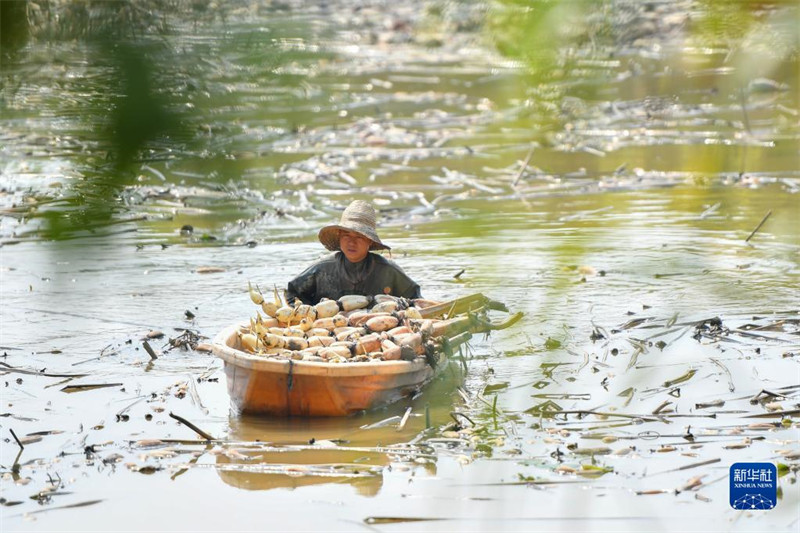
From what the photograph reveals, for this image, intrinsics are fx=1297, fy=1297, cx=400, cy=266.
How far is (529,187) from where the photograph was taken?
12.1 m

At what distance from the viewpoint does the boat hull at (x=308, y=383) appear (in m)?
6.02

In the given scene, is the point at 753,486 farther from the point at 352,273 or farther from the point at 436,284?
the point at 436,284

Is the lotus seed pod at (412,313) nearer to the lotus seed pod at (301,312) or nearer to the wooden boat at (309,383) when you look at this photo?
the wooden boat at (309,383)

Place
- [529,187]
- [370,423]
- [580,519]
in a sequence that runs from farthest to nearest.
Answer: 1. [529,187]
2. [370,423]
3. [580,519]

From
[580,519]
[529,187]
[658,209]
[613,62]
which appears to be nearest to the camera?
[613,62]

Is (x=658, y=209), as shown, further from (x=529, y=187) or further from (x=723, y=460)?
(x=723, y=460)

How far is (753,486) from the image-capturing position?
205 inches

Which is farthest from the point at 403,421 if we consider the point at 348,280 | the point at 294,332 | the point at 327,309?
the point at 348,280

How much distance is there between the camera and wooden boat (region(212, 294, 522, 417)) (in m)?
6.02

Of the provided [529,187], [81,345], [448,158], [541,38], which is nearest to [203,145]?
[541,38]

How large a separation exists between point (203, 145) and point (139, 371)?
627cm

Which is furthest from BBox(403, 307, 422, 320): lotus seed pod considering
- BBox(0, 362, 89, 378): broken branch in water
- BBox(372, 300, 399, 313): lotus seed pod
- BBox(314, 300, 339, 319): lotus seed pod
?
BBox(0, 362, 89, 378): broken branch in water

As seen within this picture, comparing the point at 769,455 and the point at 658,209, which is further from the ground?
the point at 658,209

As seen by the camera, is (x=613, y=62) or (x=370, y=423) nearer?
(x=613, y=62)
